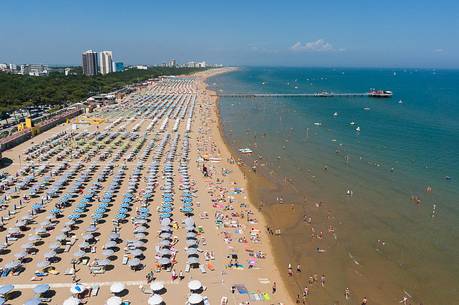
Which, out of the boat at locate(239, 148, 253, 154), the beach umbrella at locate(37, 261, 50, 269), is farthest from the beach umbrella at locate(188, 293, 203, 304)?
the boat at locate(239, 148, 253, 154)

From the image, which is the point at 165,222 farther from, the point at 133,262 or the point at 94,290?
the point at 94,290

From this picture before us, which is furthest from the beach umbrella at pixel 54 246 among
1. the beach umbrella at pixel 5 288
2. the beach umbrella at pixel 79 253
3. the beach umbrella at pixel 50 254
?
the beach umbrella at pixel 5 288

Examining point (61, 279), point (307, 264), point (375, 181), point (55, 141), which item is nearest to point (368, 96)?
point (375, 181)

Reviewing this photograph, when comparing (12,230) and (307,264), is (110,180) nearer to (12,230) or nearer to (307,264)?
(12,230)

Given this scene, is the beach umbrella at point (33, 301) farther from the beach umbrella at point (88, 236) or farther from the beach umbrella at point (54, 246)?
the beach umbrella at point (88, 236)

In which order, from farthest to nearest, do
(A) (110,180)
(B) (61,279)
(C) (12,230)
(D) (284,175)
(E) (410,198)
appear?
1. (D) (284,175)
2. (A) (110,180)
3. (E) (410,198)
4. (C) (12,230)
5. (B) (61,279)

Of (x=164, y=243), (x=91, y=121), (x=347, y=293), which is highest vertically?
(x=91, y=121)

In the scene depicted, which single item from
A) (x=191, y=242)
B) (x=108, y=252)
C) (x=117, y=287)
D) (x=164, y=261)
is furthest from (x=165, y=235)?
(x=117, y=287)
